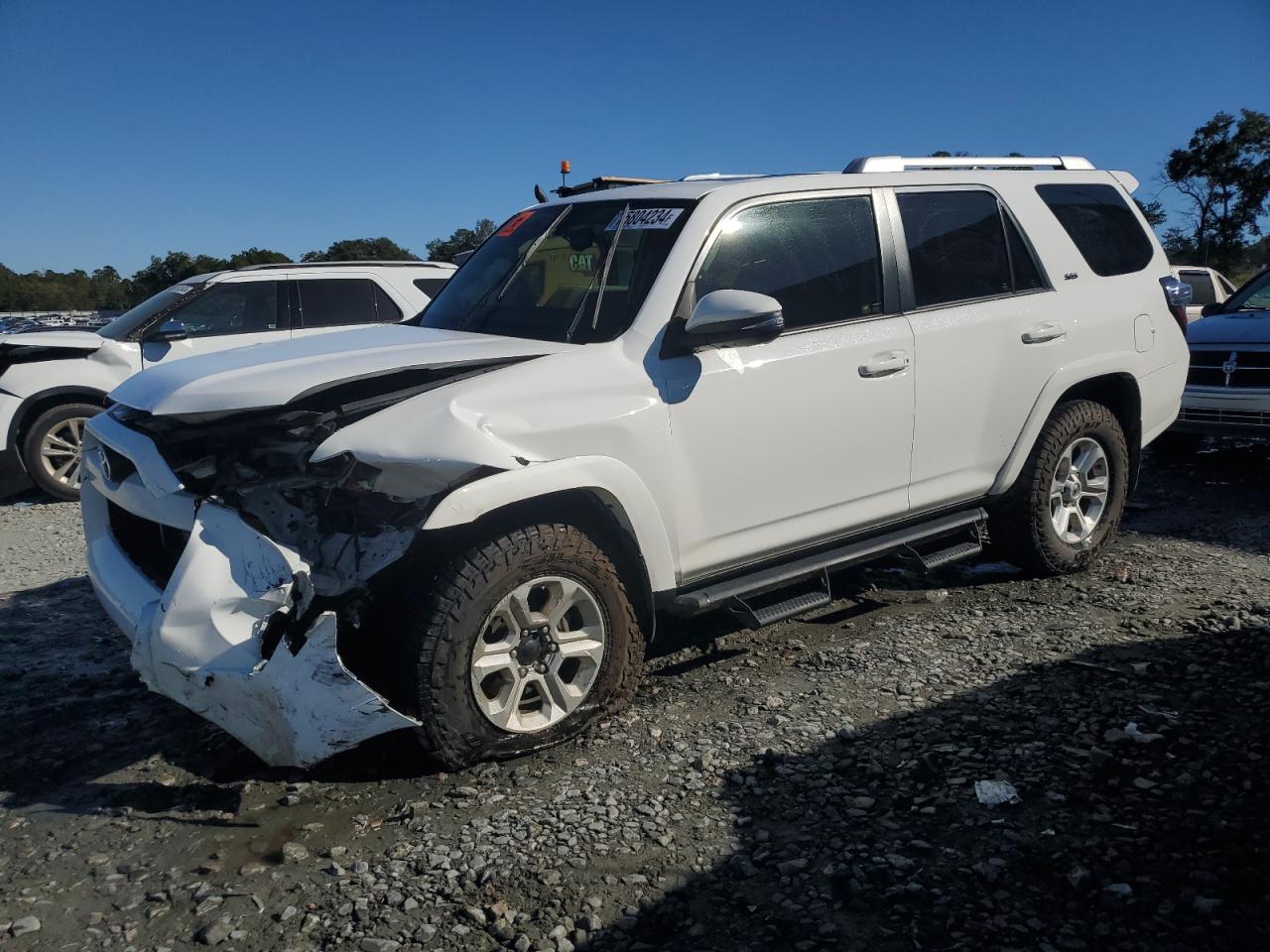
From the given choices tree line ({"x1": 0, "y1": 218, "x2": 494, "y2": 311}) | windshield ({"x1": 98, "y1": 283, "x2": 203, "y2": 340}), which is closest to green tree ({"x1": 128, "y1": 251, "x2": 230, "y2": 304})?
tree line ({"x1": 0, "y1": 218, "x2": 494, "y2": 311})

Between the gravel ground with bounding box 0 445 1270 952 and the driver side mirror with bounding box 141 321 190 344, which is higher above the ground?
the driver side mirror with bounding box 141 321 190 344

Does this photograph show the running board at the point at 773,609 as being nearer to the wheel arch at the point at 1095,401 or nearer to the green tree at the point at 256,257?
the wheel arch at the point at 1095,401

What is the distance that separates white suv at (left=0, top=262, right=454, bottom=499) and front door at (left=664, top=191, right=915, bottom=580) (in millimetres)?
5240

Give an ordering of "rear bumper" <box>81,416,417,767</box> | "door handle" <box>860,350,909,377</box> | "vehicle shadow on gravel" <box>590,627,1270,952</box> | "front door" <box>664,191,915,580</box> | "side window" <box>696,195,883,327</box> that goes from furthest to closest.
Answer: "door handle" <box>860,350,909,377</box> → "side window" <box>696,195,883,327</box> → "front door" <box>664,191,915,580</box> → "rear bumper" <box>81,416,417,767</box> → "vehicle shadow on gravel" <box>590,627,1270,952</box>

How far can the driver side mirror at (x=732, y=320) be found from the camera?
11.4ft

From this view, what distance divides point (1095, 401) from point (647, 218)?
2867 mm

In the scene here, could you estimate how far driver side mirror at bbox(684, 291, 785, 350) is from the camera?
3.48m

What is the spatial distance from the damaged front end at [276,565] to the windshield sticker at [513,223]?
151 cm

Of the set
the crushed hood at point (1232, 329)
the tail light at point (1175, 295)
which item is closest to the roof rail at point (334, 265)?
the tail light at point (1175, 295)

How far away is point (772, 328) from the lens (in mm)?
3602

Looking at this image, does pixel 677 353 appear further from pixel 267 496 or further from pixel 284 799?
pixel 284 799

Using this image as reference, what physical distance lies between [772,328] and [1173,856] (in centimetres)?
208

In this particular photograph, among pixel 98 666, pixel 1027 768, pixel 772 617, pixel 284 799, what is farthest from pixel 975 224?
pixel 98 666

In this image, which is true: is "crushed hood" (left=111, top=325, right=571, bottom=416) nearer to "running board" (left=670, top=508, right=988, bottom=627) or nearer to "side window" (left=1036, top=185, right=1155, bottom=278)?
"running board" (left=670, top=508, right=988, bottom=627)
